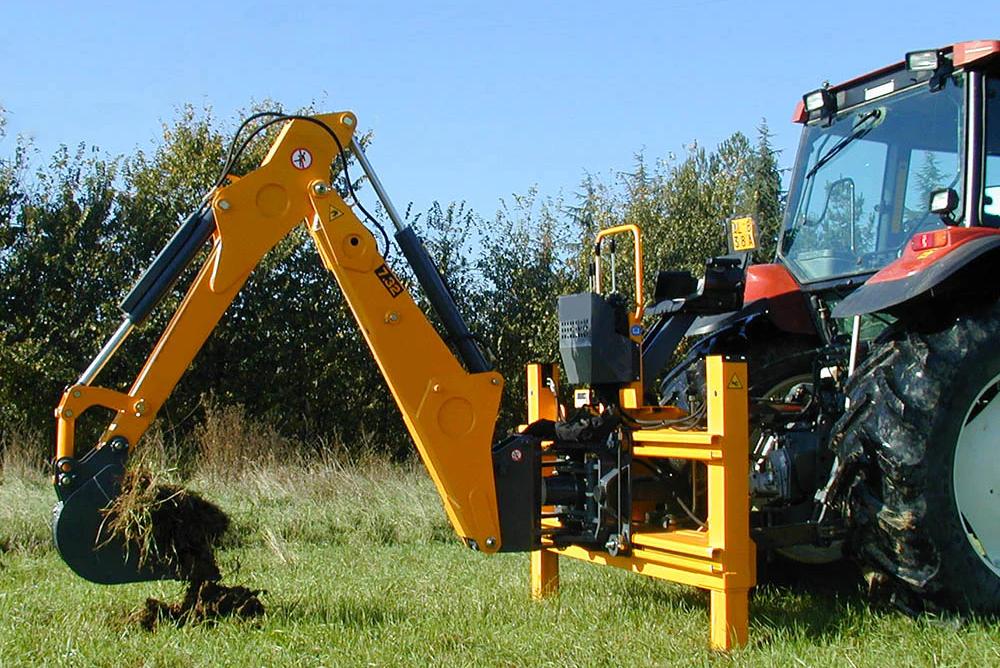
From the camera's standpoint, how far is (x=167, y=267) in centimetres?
470

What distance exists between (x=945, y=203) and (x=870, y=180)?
0.86 m

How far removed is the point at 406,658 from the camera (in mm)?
4141

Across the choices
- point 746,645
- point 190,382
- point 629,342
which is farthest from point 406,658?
point 190,382

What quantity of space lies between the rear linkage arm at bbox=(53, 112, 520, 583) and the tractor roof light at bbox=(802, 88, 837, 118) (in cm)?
254

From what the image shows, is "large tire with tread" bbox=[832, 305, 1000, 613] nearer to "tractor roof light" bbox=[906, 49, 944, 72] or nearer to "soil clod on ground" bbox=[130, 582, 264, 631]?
"tractor roof light" bbox=[906, 49, 944, 72]

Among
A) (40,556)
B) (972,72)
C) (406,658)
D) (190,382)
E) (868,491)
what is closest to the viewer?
(406,658)

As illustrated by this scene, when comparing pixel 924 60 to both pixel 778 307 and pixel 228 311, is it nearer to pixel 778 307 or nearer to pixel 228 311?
pixel 778 307

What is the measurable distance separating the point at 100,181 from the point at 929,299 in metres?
11.4

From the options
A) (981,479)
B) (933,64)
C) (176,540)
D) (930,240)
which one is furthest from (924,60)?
(176,540)

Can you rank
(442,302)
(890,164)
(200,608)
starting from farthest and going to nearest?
(890,164) → (442,302) → (200,608)

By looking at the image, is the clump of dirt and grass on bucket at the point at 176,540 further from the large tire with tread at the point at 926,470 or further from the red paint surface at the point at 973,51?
the red paint surface at the point at 973,51

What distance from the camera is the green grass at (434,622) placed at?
4.10 m

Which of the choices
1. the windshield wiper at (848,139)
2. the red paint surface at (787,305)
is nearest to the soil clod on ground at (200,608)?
the red paint surface at (787,305)

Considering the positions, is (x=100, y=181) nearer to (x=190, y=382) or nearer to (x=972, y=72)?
(x=190, y=382)
